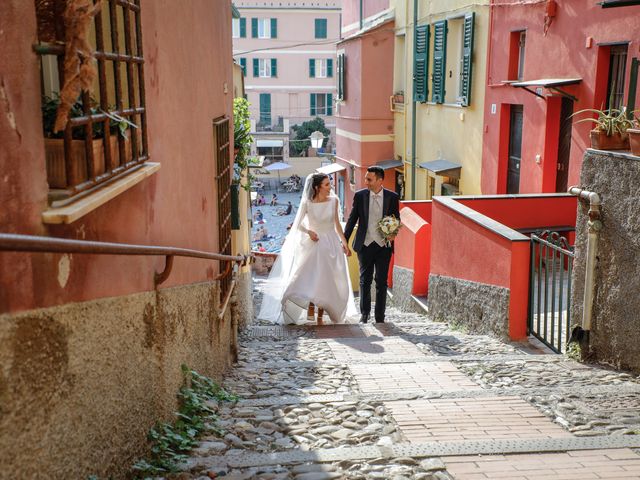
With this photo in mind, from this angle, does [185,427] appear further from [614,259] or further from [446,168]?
[446,168]

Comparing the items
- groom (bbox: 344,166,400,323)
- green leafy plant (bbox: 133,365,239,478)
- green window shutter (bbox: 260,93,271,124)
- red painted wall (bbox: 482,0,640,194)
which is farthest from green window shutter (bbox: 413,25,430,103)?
green window shutter (bbox: 260,93,271,124)

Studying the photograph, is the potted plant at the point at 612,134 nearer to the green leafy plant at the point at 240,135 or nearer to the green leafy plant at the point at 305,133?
the green leafy plant at the point at 240,135

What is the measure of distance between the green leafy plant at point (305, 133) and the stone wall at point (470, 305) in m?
34.7

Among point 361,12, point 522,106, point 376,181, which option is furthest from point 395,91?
point 376,181

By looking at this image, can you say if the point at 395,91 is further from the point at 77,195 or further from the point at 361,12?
the point at 77,195

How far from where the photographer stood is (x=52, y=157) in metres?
2.87

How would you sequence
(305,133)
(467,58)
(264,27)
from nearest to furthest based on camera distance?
(467,58) → (305,133) → (264,27)

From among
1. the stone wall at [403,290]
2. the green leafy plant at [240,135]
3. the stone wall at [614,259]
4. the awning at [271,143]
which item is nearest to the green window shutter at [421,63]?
the stone wall at [403,290]

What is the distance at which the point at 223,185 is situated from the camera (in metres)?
8.34

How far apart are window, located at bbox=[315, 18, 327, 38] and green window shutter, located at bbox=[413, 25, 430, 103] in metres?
28.7

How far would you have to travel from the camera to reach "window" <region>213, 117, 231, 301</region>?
302 inches

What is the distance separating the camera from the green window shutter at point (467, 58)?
15.1 m

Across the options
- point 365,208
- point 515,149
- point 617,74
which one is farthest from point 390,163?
point 365,208

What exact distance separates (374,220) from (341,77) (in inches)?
642
